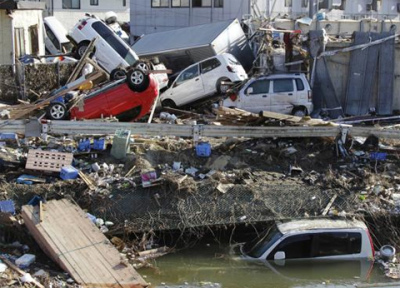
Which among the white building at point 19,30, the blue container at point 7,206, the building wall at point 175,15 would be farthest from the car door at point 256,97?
the building wall at point 175,15

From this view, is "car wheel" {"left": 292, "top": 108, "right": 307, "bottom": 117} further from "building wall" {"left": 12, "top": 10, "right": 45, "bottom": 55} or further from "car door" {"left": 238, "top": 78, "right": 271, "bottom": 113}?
"building wall" {"left": 12, "top": 10, "right": 45, "bottom": 55}

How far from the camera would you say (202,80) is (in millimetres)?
20953

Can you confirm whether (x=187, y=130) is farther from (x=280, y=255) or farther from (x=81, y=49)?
(x=81, y=49)

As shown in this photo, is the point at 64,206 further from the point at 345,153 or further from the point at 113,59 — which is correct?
the point at 113,59

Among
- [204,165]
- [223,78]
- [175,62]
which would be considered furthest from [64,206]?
[175,62]

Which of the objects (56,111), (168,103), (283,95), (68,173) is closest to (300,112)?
(283,95)

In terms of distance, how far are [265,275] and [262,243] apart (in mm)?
600

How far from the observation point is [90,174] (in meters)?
13.3

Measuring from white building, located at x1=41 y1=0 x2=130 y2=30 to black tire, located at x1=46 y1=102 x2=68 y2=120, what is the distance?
22.7m

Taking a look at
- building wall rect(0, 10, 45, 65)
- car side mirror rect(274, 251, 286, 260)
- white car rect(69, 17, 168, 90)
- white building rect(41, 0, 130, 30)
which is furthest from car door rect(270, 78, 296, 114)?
white building rect(41, 0, 130, 30)

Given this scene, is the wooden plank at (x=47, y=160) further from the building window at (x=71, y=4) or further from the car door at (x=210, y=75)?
the building window at (x=71, y=4)

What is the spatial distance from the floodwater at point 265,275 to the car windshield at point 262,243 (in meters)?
0.21

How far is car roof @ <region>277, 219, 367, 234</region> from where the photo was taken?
37.5 ft

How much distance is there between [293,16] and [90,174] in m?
22.1
